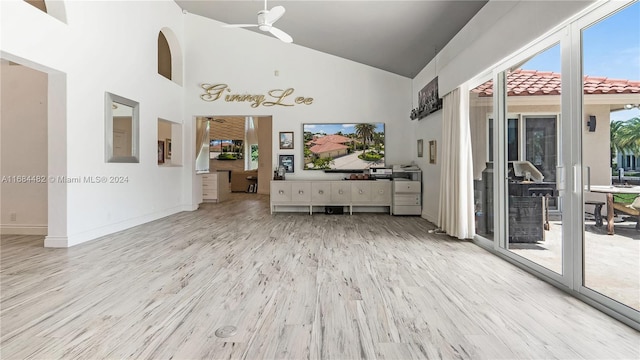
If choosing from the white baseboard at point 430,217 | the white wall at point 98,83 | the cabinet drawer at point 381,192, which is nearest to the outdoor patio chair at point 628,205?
the white baseboard at point 430,217

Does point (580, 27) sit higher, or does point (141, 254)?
point (580, 27)

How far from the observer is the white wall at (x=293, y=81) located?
7195mm

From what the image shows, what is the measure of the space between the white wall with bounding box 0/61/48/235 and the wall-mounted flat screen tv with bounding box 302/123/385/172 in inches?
182

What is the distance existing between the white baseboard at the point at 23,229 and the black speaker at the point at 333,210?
491 cm

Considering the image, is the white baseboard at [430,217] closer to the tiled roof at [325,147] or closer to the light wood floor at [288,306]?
the light wood floor at [288,306]

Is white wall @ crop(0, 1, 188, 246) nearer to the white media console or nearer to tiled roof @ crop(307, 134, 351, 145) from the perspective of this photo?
the white media console

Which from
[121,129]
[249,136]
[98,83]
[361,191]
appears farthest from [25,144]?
[249,136]

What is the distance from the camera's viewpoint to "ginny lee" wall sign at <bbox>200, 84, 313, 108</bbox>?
23.7 feet

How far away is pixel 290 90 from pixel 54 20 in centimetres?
428

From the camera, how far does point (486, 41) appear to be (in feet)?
11.5

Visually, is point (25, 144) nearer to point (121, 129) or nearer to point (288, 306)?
point (121, 129)

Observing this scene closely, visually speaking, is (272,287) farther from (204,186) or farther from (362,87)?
(204,186)

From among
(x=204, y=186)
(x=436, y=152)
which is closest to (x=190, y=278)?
(x=436, y=152)

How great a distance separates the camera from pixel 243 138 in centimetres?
1316
